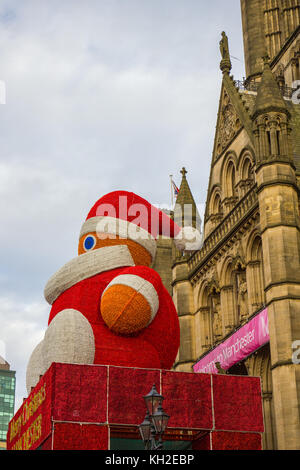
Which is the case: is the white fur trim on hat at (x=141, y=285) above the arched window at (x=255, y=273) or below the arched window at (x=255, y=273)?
below

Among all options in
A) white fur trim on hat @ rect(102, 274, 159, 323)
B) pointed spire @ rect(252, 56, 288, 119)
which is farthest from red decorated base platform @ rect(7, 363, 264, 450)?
pointed spire @ rect(252, 56, 288, 119)

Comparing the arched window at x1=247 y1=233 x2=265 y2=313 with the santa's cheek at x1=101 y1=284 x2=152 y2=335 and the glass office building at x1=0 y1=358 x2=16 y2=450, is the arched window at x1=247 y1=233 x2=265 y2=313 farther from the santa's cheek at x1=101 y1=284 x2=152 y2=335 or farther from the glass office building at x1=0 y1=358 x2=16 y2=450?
the glass office building at x1=0 y1=358 x2=16 y2=450

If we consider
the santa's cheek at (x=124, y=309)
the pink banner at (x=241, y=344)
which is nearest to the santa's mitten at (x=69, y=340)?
the santa's cheek at (x=124, y=309)

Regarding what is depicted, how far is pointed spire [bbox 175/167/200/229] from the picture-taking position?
28.6 metres

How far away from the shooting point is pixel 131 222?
14.8 m

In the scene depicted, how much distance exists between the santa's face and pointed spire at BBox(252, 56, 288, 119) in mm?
11125

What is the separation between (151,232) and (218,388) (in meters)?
3.36

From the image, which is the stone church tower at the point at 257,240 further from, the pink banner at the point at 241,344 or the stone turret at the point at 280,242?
the pink banner at the point at 241,344

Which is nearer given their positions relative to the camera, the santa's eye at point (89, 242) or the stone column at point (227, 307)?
the santa's eye at point (89, 242)

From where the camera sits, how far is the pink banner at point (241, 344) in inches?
875

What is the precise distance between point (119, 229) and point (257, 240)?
1113 centimetres

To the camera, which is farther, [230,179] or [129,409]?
[230,179]

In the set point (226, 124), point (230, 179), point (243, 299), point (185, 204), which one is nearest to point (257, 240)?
point (243, 299)

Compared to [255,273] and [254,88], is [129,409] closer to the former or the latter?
[255,273]
